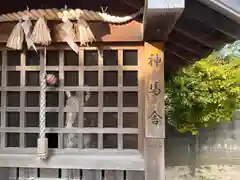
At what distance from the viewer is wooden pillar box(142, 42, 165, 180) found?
73.8 inches

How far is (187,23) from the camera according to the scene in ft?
6.02

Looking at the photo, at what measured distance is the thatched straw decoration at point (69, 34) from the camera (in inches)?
74.9

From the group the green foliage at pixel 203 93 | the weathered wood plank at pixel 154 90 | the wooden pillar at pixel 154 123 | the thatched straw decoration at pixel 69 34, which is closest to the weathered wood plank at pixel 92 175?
the wooden pillar at pixel 154 123

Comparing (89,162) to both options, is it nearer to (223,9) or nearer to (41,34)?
(41,34)

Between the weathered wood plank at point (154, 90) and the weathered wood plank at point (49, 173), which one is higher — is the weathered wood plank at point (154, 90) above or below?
above

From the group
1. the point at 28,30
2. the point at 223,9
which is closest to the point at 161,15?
the point at 223,9

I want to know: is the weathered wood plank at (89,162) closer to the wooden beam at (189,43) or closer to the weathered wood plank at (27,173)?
the weathered wood plank at (27,173)

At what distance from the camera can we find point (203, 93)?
589 cm

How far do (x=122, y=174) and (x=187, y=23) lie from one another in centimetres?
114

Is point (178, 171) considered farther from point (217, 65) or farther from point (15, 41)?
point (15, 41)

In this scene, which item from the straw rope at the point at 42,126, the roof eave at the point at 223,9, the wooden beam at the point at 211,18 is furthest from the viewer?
the straw rope at the point at 42,126

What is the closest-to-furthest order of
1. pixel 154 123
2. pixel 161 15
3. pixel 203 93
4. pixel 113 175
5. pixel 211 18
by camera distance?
pixel 161 15
pixel 211 18
pixel 154 123
pixel 113 175
pixel 203 93

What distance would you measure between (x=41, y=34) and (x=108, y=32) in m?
0.47

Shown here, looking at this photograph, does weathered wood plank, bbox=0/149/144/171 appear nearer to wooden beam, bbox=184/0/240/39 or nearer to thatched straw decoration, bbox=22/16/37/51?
thatched straw decoration, bbox=22/16/37/51
